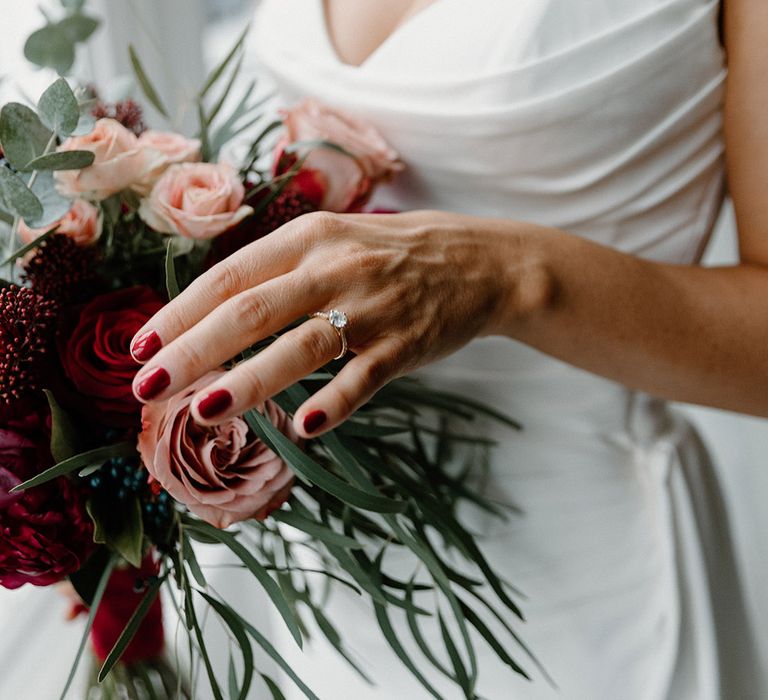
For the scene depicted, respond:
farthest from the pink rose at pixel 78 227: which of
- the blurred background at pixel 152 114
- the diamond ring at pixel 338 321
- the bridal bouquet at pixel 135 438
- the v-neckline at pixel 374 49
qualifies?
the v-neckline at pixel 374 49

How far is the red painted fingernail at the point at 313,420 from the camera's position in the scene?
446mm

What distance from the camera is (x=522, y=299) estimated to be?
0.62m

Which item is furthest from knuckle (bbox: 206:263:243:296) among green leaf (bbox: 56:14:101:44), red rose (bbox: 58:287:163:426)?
green leaf (bbox: 56:14:101:44)

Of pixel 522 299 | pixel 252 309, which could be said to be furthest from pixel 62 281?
pixel 522 299

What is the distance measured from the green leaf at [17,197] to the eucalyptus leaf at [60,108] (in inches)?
1.6

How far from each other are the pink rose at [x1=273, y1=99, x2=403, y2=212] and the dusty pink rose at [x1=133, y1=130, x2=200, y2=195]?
0.10 m

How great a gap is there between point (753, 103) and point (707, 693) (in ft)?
1.84

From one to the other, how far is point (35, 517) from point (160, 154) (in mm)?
280

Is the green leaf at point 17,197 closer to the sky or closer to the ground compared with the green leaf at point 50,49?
closer to the ground

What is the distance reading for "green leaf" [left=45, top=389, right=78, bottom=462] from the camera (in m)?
0.52

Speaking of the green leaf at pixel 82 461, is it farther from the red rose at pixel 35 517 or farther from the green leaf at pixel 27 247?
the green leaf at pixel 27 247

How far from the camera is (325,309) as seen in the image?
484mm

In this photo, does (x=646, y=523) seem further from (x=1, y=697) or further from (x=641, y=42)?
(x=1, y=697)

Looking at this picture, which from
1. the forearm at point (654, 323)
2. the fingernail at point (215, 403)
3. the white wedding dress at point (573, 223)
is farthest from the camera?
the white wedding dress at point (573, 223)
